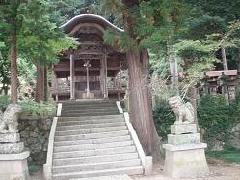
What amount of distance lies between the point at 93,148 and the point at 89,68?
997 cm

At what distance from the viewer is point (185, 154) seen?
34.1ft

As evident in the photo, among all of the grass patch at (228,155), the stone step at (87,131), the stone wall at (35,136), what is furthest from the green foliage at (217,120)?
the stone wall at (35,136)

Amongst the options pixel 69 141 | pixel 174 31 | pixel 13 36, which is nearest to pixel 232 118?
pixel 174 31

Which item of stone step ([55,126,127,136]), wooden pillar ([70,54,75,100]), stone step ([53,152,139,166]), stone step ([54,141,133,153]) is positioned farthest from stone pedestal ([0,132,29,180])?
wooden pillar ([70,54,75,100])

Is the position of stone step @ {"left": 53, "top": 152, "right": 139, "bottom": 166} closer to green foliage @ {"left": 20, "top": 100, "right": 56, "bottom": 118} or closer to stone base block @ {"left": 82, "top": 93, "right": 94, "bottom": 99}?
green foliage @ {"left": 20, "top": 100, "right": 56, "bottom": 118}

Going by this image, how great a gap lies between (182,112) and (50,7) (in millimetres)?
5402

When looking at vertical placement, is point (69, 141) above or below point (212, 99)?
below

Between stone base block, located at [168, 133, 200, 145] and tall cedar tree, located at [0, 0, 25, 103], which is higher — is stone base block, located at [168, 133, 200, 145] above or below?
below

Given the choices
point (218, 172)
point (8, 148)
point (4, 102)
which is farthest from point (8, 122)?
point (218, 172)

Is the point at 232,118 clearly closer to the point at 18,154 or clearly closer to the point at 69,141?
the point at 69,141

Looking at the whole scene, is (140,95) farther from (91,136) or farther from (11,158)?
(11,158)

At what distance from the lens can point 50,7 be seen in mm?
11883

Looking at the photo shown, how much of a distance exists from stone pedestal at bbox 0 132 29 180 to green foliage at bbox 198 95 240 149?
931cm

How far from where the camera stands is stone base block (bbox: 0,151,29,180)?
9.64 m
